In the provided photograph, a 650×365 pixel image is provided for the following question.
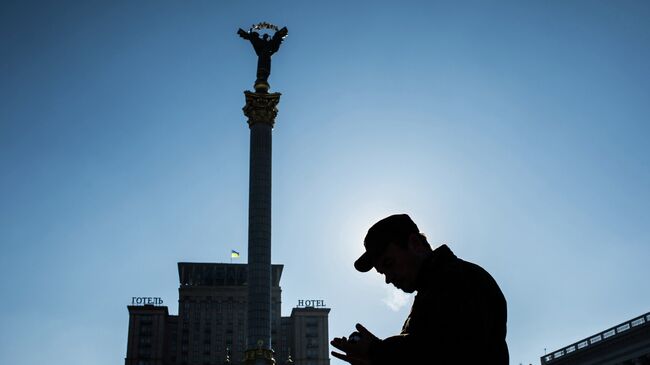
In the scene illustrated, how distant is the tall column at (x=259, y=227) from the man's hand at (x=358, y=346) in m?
50.4

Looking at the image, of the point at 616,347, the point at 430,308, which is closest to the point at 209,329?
the point at 616,347

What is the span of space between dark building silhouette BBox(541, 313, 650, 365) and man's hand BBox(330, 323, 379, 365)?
166 feet

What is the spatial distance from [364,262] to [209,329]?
13764cm

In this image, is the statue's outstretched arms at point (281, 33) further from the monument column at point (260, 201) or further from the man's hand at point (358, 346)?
the man's hand at point (358, 346)

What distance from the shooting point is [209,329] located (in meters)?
138

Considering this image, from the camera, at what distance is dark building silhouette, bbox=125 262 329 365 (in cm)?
13400

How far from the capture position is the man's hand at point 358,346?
3.98 m

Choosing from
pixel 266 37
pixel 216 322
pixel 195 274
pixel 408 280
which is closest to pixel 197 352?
pixel 216 322

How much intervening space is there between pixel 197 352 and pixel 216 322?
6564 millimetres

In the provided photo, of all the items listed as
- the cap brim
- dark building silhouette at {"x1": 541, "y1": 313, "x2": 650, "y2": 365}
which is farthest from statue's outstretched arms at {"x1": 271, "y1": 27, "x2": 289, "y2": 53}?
the cap brim

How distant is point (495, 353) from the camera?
383cm

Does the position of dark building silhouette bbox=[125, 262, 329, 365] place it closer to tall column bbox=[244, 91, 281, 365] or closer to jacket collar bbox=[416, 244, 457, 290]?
tall column bbox=[244, 91, 281, 365]

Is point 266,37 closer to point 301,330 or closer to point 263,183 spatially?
point 263,183

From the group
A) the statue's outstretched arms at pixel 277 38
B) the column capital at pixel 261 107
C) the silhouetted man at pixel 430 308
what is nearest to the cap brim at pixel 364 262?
the silhouetted man at pixel 430 308
